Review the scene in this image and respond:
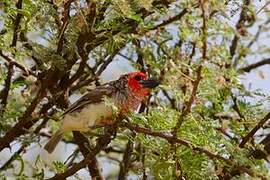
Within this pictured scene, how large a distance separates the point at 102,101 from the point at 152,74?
0.61 meters

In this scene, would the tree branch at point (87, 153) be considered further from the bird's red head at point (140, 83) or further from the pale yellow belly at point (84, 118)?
the bird's red head at point (140, 83)

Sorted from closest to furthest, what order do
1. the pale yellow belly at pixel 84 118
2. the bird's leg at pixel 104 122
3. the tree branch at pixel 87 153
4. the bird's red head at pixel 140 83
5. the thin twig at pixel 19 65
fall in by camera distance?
the bird's leg at pixel 104 122
the thin twig at pixel 19 65
the bird's red head at pixel 140 83
the pale yellow belly at pixel 84 118
the tree branch at pixel 87 153

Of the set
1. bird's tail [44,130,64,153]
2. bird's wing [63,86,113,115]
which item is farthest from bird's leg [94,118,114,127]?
bird's tail [44,130,64,153]

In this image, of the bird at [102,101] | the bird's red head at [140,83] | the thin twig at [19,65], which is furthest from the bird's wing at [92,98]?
the thin twig at [19,65]

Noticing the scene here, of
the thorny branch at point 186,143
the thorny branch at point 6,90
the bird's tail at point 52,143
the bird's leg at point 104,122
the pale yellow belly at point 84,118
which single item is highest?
the thorny branch at point 6,90

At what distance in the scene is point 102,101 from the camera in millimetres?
3105

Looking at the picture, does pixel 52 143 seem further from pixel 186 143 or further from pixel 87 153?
pixel 186 143

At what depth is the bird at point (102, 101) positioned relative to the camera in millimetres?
3178

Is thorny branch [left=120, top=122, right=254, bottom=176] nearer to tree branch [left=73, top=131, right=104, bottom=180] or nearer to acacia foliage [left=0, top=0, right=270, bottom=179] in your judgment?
acacia foliage [left=0, top=0, right=270, bottom=179]

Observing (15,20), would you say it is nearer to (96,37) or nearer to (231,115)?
(96,37)

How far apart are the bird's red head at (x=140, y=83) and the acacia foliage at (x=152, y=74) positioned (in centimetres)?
7

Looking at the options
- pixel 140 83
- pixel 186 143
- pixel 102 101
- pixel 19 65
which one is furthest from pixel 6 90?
pixel 186 143

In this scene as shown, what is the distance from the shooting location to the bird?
3.18 metres

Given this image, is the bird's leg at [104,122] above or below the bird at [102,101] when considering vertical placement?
below
